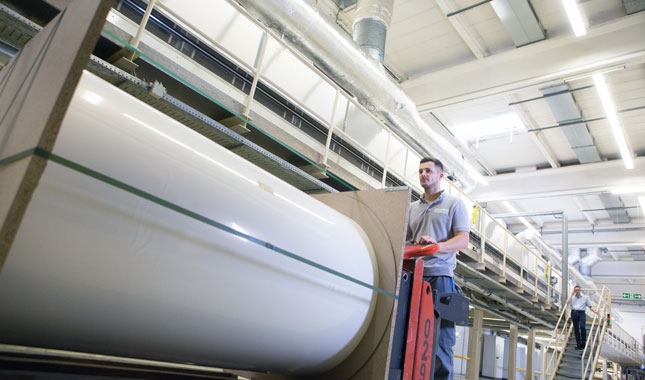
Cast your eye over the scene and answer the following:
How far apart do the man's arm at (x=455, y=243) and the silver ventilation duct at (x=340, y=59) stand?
3.20 meters

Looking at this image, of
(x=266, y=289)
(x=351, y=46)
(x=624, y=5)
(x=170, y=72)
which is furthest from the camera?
(x=624, y=5)

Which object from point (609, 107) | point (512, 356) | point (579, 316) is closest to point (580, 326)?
point (579, 316)

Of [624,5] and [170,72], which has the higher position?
[624,5]

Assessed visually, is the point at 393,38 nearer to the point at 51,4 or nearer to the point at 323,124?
the point at 323,124

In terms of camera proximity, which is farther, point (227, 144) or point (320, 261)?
point (227, 144)

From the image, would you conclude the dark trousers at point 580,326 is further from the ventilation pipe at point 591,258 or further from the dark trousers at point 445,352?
the dark trousers at point 445,352

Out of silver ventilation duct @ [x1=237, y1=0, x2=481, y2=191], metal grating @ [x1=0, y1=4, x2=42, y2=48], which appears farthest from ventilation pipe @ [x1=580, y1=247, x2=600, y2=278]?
metal grating @ [x1=0, y1=4, x2=42, y2=48]

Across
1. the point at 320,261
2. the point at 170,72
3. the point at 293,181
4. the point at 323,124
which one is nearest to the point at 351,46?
the point at 323,124

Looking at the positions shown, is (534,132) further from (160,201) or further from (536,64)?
(160,201)

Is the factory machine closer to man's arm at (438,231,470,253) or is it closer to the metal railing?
man's arm at (438,231,470,253)

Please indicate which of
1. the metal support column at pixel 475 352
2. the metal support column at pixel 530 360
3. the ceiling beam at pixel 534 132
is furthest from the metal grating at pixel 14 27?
the metal support column at pixel 530 360

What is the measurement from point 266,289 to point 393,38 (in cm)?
741

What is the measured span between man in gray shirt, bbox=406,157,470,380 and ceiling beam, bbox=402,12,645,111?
15.7 feet

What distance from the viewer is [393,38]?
783 cm
